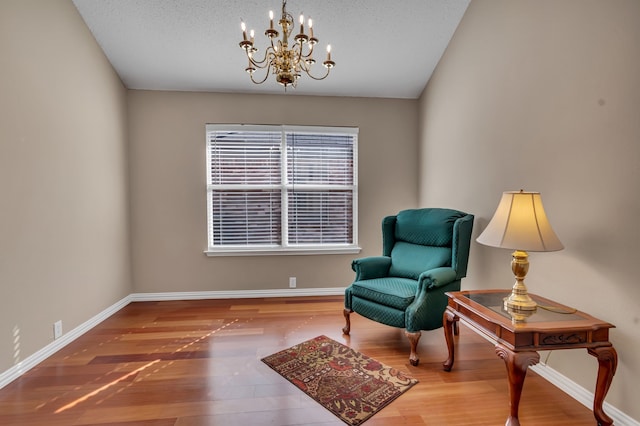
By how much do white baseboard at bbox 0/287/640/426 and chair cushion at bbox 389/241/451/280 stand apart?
0.60 metres

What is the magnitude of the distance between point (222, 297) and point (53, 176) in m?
2.06

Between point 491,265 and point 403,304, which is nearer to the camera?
point 403,304

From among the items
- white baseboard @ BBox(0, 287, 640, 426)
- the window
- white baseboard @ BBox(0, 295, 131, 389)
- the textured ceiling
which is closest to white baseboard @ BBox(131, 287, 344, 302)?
white baseboard @ BBox(0, 287, 640, 426)

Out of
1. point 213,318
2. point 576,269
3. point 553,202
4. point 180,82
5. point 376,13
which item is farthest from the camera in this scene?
point 180,82

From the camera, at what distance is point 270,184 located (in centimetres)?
374

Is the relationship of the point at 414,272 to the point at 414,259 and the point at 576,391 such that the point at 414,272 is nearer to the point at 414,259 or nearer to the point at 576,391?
the point at 414,259

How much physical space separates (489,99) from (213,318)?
3.28 m

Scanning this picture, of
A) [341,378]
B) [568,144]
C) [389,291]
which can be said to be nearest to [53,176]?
[341,378]

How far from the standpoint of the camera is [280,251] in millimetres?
3703

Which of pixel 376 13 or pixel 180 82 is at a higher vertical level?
pixel 376 13

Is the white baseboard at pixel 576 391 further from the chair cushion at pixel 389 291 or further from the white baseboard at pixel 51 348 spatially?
the white baseboard at pixel 51 348

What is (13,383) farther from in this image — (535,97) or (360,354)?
(535,97)

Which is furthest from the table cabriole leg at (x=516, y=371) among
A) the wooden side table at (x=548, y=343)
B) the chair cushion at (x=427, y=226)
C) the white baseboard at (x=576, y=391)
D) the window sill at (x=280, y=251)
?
the window sill at (x=280, y=251)

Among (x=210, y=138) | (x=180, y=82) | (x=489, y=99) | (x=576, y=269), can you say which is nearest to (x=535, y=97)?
(x=489, y=99)
